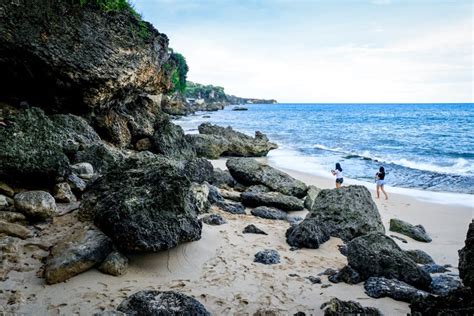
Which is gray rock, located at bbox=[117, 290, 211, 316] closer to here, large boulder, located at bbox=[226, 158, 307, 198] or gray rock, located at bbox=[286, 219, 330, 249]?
gray rock, located at bbox=[286, 219, 330, 249]

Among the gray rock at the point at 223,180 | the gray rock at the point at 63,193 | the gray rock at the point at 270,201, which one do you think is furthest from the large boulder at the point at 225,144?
the gray rock at the point at 63,193

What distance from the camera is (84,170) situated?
8305mm

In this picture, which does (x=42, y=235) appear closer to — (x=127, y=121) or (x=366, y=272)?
(x=366, y=272)

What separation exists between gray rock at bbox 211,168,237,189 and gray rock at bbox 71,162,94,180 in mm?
4929

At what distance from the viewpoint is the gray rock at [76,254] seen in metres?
4.73

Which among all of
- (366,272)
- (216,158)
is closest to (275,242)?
(366,272)

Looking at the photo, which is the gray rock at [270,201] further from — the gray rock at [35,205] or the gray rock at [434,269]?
the gray rock at [35,205]

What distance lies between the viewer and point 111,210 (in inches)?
219

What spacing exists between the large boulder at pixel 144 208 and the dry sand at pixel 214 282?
318 mm

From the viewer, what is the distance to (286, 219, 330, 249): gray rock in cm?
724

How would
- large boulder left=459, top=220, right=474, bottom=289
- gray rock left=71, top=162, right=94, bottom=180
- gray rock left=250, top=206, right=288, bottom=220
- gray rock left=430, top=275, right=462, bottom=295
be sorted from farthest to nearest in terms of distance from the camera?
1. gray rock left=250, top=206, right=288, bottom=220
2. gray rock left=71, top=162, right=94, bottom=180
3. gray rock left=430, top=275, right=462, bottom=295
4. large boulder left=459, top=220, right=474, bottom=289

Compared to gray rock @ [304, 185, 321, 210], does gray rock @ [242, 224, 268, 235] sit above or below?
above

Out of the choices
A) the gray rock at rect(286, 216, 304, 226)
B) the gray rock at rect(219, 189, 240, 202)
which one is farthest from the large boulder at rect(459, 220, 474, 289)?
the gray rock at rect(219, 189, 240, 202)

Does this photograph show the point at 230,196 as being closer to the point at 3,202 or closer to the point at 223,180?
the point at 223,180
